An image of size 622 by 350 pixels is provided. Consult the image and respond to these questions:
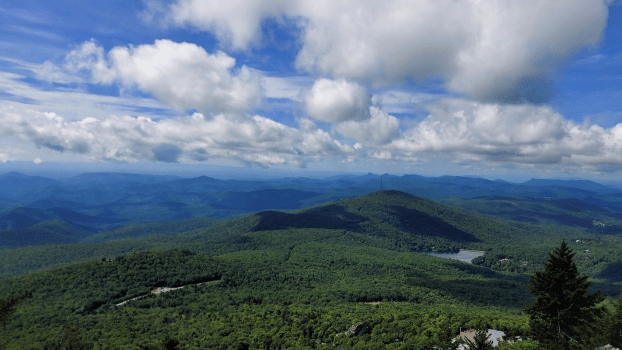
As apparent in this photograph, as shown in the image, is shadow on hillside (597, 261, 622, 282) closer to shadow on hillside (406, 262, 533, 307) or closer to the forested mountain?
the forested mountain

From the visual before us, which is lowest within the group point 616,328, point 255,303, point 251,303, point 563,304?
point 255,303

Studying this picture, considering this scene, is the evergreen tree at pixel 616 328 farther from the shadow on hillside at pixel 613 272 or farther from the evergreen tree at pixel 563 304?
the shadow on hillside at pixel 613 272


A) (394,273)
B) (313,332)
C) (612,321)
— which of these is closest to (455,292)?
(394,273)

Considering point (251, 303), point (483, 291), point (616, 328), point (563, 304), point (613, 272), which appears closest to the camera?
point (616, 328)

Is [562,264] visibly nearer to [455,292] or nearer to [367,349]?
[367,349]

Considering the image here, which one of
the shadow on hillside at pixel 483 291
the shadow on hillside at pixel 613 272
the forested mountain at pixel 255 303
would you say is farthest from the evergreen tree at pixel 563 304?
the shadow on hillside at pixel 613 272

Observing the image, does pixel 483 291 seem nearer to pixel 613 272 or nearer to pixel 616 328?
pixel 616 328

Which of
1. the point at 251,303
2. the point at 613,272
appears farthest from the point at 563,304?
the point at 613,272

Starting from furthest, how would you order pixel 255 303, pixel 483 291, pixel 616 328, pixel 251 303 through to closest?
pixel 483 291 → pixel 255 303 → pixel 251 303 → pixel 616 328

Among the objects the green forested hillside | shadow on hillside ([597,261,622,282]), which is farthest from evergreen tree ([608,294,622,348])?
shadow on hillside ([597,261,622,282])
